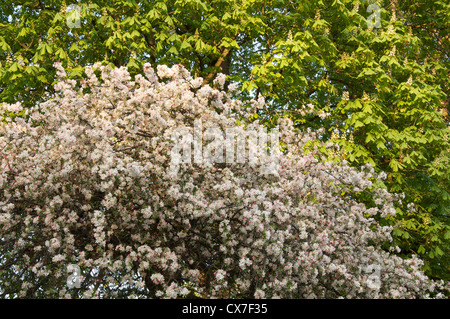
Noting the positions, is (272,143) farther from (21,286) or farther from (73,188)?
(21,286)

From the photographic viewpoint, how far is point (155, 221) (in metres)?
5.76

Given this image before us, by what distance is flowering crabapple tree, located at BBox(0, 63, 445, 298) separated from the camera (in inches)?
209

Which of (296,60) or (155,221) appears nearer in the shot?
(155,221)

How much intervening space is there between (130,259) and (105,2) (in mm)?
7363

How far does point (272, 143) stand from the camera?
7.05 meters

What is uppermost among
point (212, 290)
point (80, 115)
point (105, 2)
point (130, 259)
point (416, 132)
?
point (105, 2)

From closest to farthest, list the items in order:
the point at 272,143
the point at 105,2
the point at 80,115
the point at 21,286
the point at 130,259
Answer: the point at 130,259 → the point at 21,286 → the point at 80,115 → the point at 272,143 → the point at 105,2

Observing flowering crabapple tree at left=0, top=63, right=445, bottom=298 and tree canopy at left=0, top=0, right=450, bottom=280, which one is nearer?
flowering crabapple tree at left=0, top=63, right=445, bottom=298

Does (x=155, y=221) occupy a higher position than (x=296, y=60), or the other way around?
(x=296, y=60)

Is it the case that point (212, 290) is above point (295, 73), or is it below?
below

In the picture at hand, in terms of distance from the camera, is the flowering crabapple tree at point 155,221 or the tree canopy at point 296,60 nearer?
the flowering crabapple tree at point 155,221

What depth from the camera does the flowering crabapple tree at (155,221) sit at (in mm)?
5297
